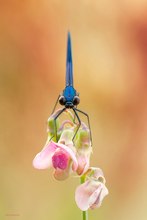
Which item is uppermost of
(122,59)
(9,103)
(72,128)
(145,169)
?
(122,59)

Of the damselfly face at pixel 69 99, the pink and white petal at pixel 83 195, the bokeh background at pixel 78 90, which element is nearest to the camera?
the pink and white petal at pixel 83 195

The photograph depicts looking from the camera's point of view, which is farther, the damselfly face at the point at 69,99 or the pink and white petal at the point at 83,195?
the damselfly face at the point at 69,99

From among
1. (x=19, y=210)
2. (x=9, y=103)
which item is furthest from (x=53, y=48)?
(x=19, y=210)

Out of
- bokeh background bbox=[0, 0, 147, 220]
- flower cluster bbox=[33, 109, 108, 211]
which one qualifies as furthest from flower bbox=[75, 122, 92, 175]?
bokeh background bbox=[0, 0, 147, 220]

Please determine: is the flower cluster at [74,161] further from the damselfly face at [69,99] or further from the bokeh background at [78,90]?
the bokeh background at [78,90]

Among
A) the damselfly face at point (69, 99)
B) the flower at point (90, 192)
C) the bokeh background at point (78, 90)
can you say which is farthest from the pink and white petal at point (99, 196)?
the bokeh background at point (78, 90)

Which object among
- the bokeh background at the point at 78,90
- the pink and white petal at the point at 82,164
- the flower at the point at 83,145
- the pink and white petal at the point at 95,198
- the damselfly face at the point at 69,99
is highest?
the bokeh background at the point at 78,90

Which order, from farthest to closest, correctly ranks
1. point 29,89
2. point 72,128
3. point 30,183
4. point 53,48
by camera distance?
point 53,48, point 29,89, point 30,183, point 72,128

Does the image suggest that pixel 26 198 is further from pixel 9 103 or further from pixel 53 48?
pixel 53 48
